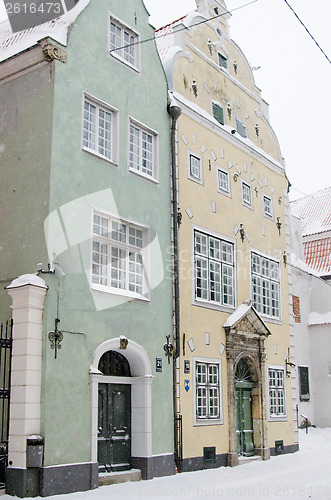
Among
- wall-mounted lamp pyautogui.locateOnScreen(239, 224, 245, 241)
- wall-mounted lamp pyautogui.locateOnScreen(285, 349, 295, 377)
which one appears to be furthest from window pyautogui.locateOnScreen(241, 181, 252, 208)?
wall-mounted lamp pyautogui.locateOnScreen(285, 349, 295, 377)

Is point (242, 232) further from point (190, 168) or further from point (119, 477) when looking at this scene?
point (119, 477)

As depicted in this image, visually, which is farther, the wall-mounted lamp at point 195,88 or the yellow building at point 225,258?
the wall-mounted lamp at point 195,88

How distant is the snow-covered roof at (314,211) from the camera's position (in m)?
35.5

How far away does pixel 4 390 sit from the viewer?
12516mm

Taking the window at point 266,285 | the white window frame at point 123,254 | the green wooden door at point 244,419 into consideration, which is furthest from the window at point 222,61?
the green wooden door at point 244,419

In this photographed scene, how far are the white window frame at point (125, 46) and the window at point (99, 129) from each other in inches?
63.1

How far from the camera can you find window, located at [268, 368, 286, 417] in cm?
2062

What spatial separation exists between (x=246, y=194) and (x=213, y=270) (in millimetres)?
4009

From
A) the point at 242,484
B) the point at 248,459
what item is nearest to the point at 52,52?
the point at 242,484

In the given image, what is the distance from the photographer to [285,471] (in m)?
16.4

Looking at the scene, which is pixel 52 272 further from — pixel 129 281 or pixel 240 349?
pixel 240 349

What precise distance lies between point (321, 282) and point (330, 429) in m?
7.04

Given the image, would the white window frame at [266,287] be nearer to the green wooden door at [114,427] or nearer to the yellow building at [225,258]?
the yellow building at [225,258]

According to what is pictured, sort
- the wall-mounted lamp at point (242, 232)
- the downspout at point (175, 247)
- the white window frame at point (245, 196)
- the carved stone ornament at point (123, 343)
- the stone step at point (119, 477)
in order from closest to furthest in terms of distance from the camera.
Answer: the stone step at point (119, 477) → the carved stone ornament at point (123, 343) → the downspout at point (175, 247) → the wall-mounted lamp at point (242, 232) → the white window frame at point (245, 196)
